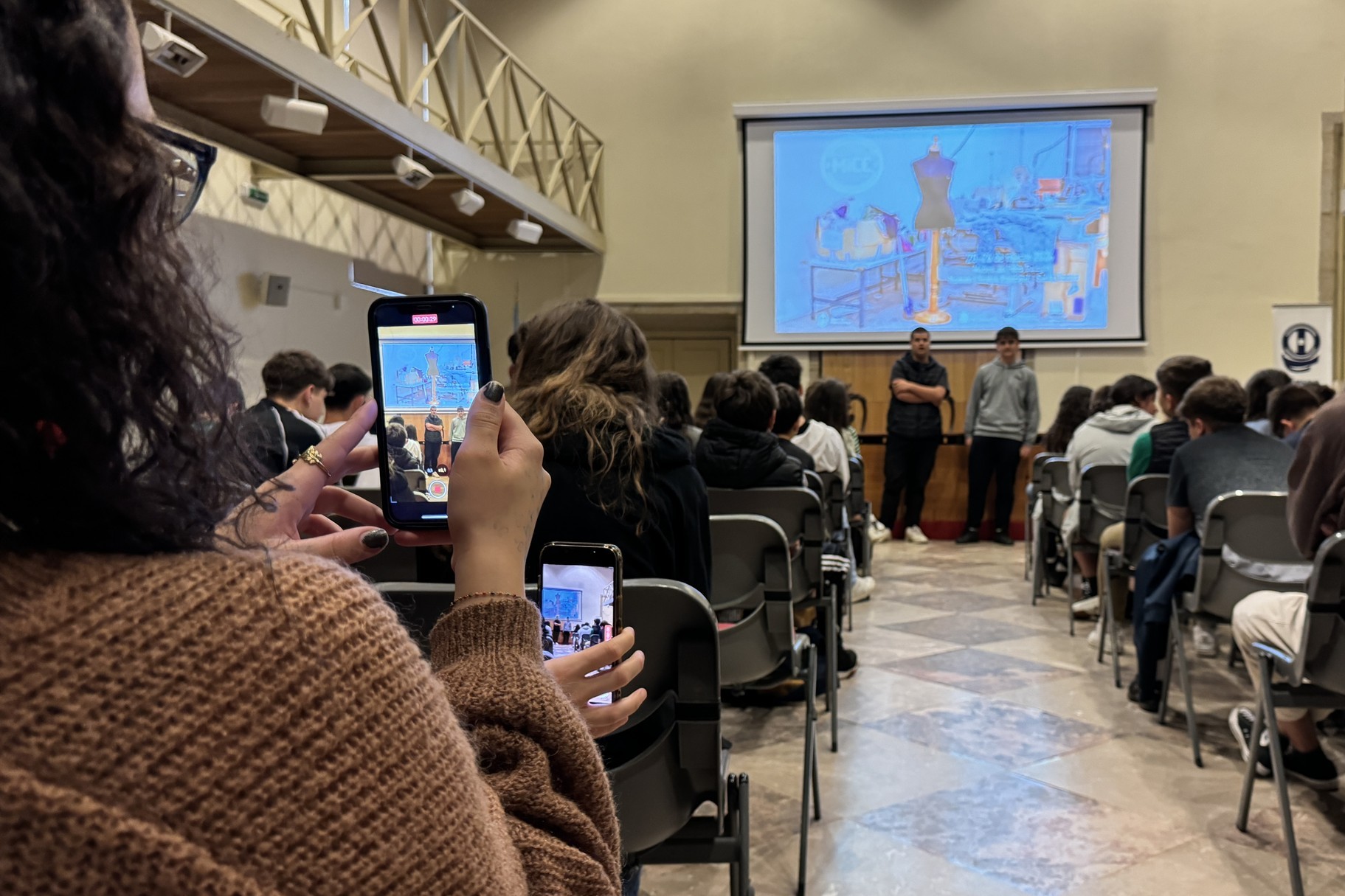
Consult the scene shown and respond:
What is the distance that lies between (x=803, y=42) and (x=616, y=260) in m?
2.74

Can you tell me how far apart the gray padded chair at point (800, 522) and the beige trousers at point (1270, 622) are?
3.85ft

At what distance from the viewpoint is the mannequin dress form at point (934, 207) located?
9375 millimetres

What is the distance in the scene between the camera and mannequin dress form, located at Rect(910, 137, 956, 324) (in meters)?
9.38

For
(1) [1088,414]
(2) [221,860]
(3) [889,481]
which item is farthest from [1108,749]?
(3) [889,481]

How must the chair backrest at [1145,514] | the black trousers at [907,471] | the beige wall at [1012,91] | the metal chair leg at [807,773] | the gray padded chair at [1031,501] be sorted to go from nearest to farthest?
1. the metal chair leg at [807,773]
2. the chair backrest at [1145,514]
3. the gray padded chair at [1031,501]
4. the black trousers at [907,471]
5. the beige wall at [1012,91]

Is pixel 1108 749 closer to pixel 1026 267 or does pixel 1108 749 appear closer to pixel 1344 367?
pixel 1026 267

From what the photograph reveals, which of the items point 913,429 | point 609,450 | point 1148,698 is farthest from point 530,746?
point 913,429

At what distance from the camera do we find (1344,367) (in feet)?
30.0

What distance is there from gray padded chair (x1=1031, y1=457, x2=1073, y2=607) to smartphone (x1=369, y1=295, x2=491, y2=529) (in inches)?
189

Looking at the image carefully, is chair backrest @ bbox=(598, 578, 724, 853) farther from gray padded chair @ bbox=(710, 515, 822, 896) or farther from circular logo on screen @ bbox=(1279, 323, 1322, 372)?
circular logo on screen @ bbox=(1279, 323, 1322, 372)

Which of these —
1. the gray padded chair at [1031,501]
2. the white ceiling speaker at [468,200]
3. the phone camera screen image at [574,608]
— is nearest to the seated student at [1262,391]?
the gray padded chair at [1031,501]

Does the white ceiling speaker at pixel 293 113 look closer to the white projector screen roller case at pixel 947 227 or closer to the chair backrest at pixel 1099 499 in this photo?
the chair backrest at pixel 1099 499

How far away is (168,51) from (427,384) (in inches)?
142

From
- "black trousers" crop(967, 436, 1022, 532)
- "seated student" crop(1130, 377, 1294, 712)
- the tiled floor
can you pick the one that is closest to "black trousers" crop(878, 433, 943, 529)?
"black trousers" crop(967, 436, 1022, 532)
